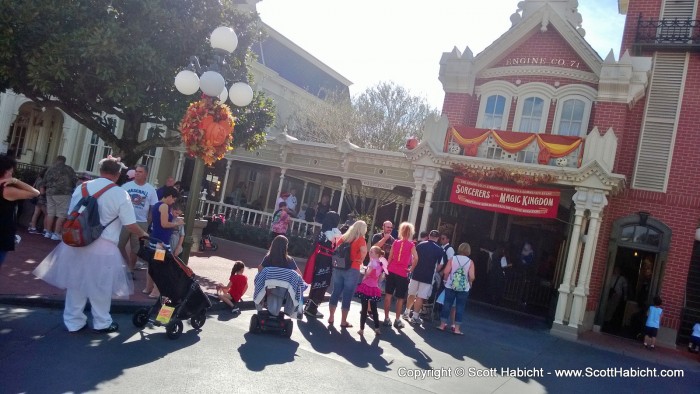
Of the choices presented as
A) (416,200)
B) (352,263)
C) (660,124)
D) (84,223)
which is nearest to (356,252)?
(352,263)

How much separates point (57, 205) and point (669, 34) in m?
15.7

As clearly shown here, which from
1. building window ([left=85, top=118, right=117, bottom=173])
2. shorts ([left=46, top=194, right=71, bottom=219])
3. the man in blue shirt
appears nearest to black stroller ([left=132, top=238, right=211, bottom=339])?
the man in blue shirt

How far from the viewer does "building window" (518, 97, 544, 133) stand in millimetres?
15008

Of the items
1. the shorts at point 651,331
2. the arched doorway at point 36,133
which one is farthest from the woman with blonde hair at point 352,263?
the arched doorway at point 36,133

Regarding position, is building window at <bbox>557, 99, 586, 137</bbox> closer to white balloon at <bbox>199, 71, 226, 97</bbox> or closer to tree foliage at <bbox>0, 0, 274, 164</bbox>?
tree foliage at <bbox>0, 0, 274, 164</bbox>

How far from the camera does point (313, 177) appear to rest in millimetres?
20359

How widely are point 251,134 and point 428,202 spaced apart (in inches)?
203

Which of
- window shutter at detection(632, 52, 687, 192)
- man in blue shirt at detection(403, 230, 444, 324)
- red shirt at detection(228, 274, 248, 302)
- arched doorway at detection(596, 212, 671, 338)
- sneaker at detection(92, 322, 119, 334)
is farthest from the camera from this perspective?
window shutter at detection(632, 52, 687, 192)

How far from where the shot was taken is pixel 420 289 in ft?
33.2

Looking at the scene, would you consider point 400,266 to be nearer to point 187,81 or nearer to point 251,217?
point 187,81

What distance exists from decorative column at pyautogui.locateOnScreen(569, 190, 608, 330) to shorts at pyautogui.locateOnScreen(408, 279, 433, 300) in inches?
171

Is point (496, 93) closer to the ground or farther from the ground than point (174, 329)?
farther from the ground

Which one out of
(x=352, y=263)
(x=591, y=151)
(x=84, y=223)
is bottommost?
(x=352, y=263)

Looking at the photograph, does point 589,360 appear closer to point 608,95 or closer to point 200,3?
point 608,95
